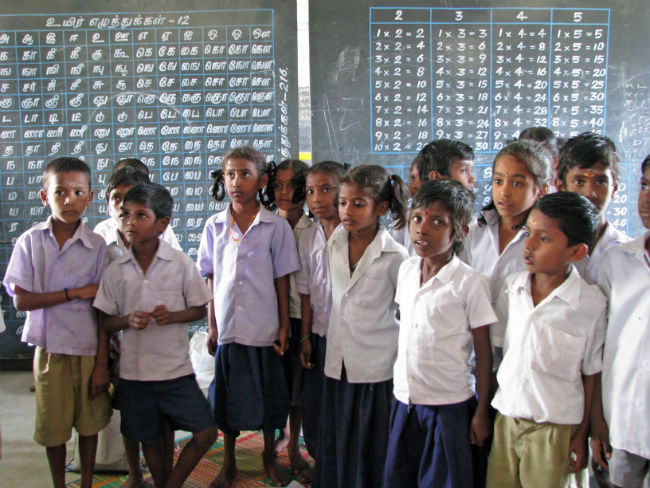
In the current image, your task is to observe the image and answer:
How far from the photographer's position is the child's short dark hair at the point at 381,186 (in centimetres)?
187

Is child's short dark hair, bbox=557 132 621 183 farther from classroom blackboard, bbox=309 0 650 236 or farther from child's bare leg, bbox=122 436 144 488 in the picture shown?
child's bare leg, bbox=122 436 144 488

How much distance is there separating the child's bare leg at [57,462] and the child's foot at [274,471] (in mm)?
763

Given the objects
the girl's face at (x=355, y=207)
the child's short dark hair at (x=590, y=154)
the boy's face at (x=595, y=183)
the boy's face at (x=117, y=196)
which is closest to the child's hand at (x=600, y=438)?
the boy's face at (x=595, y=183)

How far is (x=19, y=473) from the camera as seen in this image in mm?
2307

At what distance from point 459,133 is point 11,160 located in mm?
2922

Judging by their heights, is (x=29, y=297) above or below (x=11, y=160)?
below

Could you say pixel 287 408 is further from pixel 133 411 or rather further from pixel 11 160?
pixel 11 160

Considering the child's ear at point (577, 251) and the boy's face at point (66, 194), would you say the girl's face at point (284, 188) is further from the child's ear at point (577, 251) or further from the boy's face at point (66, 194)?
the child's ear at point (577, 251)

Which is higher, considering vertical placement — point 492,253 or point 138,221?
point 138,221

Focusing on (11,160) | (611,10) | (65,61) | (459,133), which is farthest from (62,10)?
(611,10)

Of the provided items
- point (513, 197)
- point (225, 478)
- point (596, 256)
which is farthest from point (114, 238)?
point (596, 256)

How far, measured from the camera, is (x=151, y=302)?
1892 millimetres

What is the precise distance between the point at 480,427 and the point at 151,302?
3.82 feet

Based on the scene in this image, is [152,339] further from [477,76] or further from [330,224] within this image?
[477,76]
